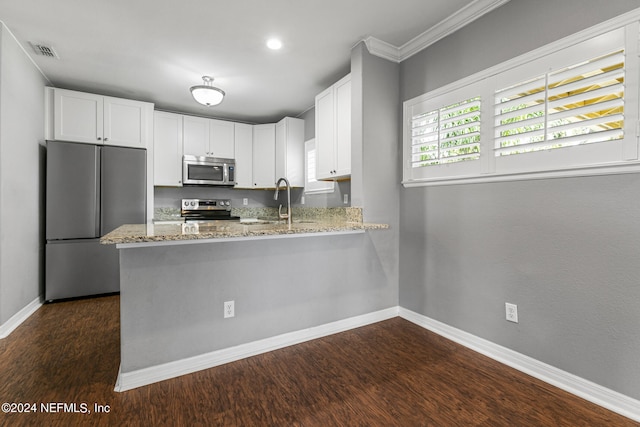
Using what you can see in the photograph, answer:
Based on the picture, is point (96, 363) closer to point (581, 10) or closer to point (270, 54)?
point (270, 54)

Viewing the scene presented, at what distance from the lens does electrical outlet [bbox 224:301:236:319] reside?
2174 millimetres

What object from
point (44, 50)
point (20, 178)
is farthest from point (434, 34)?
point (20, 178)

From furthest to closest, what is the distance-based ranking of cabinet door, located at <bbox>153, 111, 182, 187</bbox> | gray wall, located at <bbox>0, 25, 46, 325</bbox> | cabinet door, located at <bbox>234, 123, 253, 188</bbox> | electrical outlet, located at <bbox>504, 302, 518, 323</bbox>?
cabinet door, located at <bbox>234, 123, 253, 188</bbox> < cabinet door, located at <bbox>153, 111, 182, 187</bbox> < gray wall, located at <bbox>0, 25, 46, 325</bbox> < electrical outlet, located at <bbox>504, 302, 518, 323</bbox>

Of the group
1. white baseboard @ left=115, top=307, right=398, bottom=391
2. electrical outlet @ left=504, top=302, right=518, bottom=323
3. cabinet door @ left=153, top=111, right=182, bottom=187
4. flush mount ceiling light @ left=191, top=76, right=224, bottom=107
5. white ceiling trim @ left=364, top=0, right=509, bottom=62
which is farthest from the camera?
cabinet door @ left=153, top=111, right=182, bottom=187

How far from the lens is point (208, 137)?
470 centimetres

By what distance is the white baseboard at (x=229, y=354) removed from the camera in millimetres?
1873

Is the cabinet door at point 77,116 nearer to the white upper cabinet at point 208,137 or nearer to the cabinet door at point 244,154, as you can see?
the white upper cabinet at point 208,137

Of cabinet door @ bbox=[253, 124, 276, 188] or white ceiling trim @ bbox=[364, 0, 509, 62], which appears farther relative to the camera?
cabinet door @ bbox=[253, 124, 276, 188]

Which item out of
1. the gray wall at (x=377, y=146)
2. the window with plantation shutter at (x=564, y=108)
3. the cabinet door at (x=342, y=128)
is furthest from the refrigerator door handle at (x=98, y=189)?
the window with plantation shutter at (x=564, y=108)

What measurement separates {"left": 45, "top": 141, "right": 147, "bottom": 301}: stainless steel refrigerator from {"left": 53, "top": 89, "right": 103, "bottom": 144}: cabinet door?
17cm

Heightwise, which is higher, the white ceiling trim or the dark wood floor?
the white ceiling trim

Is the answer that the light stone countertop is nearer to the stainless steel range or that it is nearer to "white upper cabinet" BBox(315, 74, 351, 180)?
"white upper cabinet" BBox(315, 74, 351, 180)

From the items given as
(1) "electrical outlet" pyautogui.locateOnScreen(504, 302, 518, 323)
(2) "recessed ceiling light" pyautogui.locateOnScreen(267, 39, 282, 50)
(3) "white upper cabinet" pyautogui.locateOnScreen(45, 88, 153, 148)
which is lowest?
(1) "electrical outlet" pyautogui.locateOnScreen(504, 302, 518, 323)

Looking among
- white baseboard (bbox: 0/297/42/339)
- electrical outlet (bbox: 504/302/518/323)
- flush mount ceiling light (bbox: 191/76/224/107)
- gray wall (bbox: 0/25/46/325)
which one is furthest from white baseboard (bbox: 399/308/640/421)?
gray wall (bbox: 0/25/46/325)
